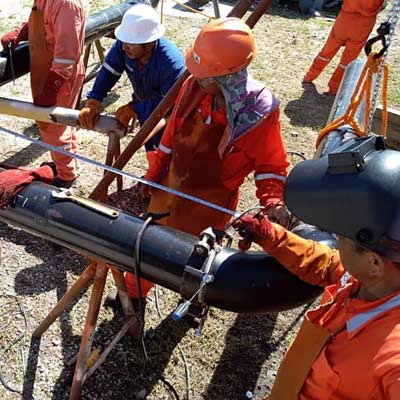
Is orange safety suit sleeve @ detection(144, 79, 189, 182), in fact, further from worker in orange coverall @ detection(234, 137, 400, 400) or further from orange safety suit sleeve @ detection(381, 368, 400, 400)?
orange safety suit sleeve @ detection(381, 368, 400, 400)

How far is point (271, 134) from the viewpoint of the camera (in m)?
2.66

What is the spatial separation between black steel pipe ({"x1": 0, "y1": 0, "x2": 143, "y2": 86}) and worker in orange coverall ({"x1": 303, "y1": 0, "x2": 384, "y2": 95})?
254cm

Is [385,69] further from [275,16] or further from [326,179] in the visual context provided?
[275,16]

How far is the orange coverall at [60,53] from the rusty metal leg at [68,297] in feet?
5.44

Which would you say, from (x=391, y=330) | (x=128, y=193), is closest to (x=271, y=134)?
(x=391, y=330)

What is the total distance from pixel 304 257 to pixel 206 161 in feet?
3.34

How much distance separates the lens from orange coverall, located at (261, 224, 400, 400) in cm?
140

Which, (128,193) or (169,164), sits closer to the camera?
(169,164)

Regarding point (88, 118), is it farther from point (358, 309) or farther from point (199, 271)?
point (358, 309)

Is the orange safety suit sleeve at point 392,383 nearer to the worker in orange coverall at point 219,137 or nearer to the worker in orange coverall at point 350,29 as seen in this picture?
the worker in orange coverall at point 219,137

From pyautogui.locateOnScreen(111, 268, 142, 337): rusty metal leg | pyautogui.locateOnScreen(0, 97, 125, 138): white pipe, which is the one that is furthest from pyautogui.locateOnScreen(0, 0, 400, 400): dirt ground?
pyautogui.locateOnScreen(0, 97, 125, 138): white pipe

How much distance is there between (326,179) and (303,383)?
76cm

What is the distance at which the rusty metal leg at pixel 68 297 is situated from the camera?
2.83m

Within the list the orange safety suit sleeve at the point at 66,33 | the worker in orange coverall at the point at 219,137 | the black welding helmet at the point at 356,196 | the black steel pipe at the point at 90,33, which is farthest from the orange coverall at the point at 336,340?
the black steel pipe at the point at 90,33
